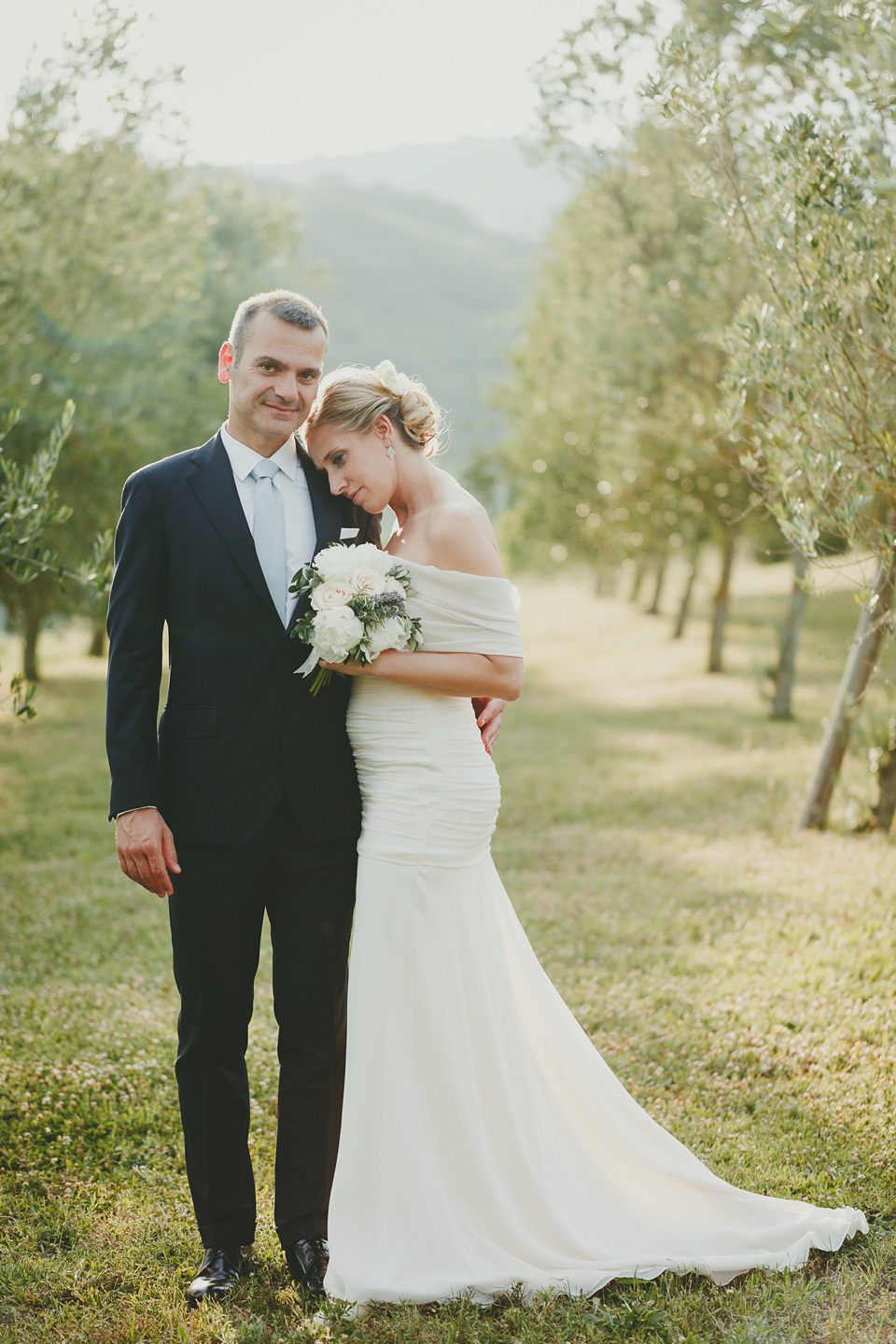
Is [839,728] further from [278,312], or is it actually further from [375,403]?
[278,312]

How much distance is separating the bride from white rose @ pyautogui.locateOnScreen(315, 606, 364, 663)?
0.13m

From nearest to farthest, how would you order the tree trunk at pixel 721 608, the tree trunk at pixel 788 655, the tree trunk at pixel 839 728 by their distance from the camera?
the tree trunk at pixel 839 728 → the tree trunk at pixel 788 655 → the tree trunk at pixel 721 608

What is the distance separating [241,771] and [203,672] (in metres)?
0.35

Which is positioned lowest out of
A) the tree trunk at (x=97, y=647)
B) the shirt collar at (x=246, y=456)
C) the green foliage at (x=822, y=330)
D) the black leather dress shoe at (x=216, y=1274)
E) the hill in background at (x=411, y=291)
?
the tree trunk at (x=97, y=647)

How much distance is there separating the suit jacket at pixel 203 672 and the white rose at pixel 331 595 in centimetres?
25

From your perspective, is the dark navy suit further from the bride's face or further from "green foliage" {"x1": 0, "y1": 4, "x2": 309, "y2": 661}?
"green foliage" {"x1": 0, "y1": 4, "x2": 309, "y2": 661}

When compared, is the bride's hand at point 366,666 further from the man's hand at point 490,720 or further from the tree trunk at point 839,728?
the tree trunk at point 839,728

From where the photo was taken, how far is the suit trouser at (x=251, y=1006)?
11.7 feet

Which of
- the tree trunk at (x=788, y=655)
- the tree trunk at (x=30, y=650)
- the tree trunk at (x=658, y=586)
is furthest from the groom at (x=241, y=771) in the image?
the tree trunk at (x=658, y=586)

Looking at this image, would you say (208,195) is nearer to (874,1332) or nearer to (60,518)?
(60,518)

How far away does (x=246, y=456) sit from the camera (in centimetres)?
366

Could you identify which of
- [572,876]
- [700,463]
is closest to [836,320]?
[572,876]

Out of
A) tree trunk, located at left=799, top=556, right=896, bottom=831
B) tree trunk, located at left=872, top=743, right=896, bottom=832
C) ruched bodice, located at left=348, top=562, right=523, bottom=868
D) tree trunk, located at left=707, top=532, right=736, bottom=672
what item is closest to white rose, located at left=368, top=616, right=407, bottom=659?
ruched bodice, located at left=348, top=562, right=523, bottom=868

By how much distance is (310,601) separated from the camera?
10.9ft
